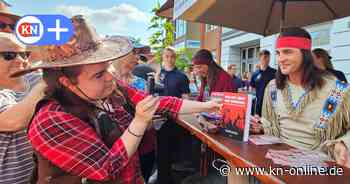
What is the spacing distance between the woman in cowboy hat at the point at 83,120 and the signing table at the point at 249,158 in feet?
1.33

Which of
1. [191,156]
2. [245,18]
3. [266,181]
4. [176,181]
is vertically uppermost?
[245,18]

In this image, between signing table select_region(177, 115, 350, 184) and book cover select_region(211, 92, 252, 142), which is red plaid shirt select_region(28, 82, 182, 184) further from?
book cover select_region(211, 92, 252, 142)

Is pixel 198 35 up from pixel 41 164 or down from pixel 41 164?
up

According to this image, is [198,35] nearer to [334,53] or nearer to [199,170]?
[334,53]

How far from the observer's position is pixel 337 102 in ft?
5.84

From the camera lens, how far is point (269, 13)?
3.41m

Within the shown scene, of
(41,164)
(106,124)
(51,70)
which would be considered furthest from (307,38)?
(41,164)

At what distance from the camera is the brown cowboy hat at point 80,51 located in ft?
4.04

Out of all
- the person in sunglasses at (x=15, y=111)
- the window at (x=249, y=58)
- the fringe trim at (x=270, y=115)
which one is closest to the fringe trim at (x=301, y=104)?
the fringe trim at (x=270, y=115)

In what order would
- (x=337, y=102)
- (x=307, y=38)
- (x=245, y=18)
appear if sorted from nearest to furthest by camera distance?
(x=337, y=102) → (x=307, y=38) → (x=245, y=18)

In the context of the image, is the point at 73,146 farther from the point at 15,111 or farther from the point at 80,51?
the point at 15,111

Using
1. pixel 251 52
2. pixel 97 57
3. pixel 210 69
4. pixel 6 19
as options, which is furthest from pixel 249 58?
pixel 97 57

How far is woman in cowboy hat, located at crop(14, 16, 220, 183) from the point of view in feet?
3.70

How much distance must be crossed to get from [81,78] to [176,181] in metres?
1.93
